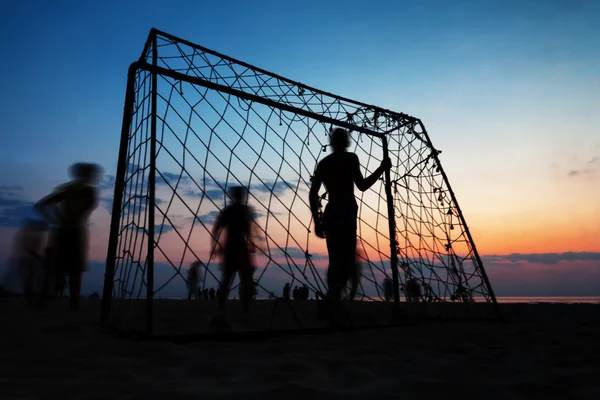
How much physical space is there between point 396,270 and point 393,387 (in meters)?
2.50

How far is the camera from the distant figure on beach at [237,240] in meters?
3.80

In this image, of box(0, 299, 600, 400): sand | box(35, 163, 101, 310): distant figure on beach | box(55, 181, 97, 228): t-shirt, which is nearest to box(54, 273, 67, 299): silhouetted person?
box(35, 163, 101, 310): distant figure on beach

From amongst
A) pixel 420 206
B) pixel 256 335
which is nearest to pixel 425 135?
pixel 420 206

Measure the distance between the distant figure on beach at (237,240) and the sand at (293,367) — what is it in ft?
4.62

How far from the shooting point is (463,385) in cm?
148

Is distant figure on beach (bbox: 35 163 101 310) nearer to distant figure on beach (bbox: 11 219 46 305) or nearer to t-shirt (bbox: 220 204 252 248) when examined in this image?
distant figure on beach (bbox: 11 219 46 305)

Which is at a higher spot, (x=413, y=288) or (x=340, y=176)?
(x=340, y=176)

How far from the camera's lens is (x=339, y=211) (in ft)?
10.5

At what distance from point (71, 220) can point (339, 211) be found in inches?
97.2

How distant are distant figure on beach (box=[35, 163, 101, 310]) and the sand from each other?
1.29 m

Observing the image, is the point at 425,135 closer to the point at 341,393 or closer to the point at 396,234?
the point at 396,234

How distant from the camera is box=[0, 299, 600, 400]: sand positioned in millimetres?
1353

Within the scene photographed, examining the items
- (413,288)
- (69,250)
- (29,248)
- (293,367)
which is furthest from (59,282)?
(413,288)

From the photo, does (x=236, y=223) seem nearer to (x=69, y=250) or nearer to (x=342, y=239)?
(x=342, y=239)
